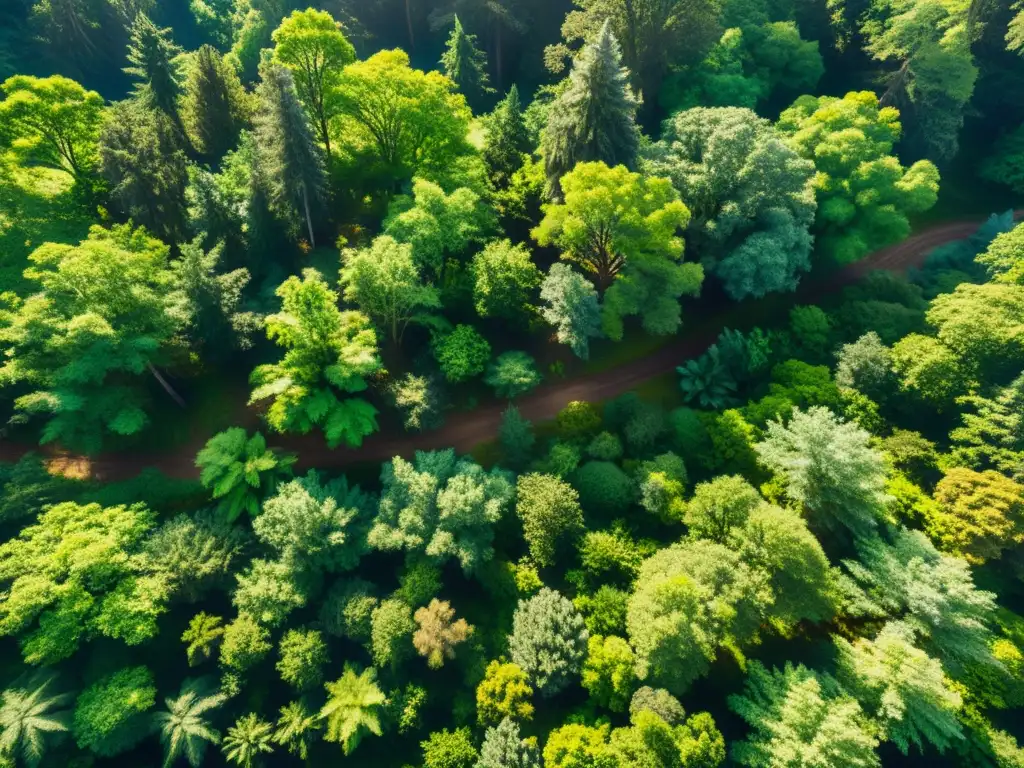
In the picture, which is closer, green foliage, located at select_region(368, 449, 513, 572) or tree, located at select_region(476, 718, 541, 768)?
tree, located at select_region(476, 718, 541, 768)

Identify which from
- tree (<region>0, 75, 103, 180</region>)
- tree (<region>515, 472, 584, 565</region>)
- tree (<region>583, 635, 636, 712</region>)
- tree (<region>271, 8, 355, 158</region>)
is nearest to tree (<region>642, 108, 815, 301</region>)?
tree (<region>515, 472, 584, 565</region>)

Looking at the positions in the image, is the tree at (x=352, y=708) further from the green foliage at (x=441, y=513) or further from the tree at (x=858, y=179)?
the tree at (x=858, y=179)

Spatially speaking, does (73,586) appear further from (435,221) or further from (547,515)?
(435,221)

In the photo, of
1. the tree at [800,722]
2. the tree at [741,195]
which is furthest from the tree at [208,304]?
the tree at [800,722]

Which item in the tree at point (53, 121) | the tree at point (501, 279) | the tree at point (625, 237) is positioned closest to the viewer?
the tree at point (625, 237)

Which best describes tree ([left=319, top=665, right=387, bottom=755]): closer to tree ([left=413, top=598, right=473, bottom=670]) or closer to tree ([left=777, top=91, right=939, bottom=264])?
tree ([left=413, top=598, right=473, bottom=670])
